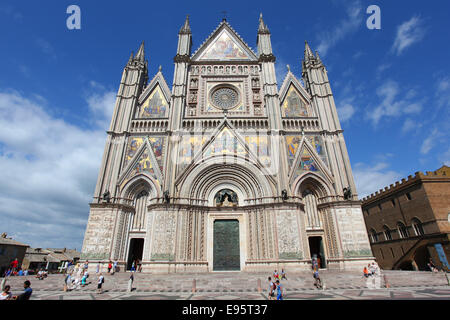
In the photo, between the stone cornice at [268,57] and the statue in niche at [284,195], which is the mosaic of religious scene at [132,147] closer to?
the statue in niche at [284,195]

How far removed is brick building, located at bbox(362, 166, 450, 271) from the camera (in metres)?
21.3

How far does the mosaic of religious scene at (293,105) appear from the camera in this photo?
77.2 feet

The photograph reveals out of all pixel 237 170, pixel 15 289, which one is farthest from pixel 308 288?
pixel 15 289

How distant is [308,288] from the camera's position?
1262cm

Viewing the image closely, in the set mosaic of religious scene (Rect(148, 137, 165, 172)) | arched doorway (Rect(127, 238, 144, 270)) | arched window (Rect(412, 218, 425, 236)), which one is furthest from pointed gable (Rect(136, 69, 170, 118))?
arched window (Rect(412, 218, 425, 236))

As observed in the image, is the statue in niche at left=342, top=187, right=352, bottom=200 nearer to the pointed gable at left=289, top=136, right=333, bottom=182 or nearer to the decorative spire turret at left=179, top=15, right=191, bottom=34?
the pointed gable at left=289, top=136, right=333, bottom=182

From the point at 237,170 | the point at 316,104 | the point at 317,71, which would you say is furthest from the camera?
the point at 317,71

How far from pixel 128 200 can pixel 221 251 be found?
8.98 meters

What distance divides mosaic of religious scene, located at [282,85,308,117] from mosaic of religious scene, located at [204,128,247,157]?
604 cm

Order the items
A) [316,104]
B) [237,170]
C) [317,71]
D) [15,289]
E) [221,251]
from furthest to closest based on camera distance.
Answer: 1. [317,71]
2. [316,104]
3. [237,170]
4. [221,251]
5. [15,289]

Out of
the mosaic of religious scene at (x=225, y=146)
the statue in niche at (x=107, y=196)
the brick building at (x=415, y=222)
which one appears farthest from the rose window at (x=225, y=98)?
the brick building at (x=415, y=222)

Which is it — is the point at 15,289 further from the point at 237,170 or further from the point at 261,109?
the point at 261,109

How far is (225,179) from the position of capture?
21219 millimetres

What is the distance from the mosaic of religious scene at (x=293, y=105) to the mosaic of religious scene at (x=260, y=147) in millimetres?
4016
